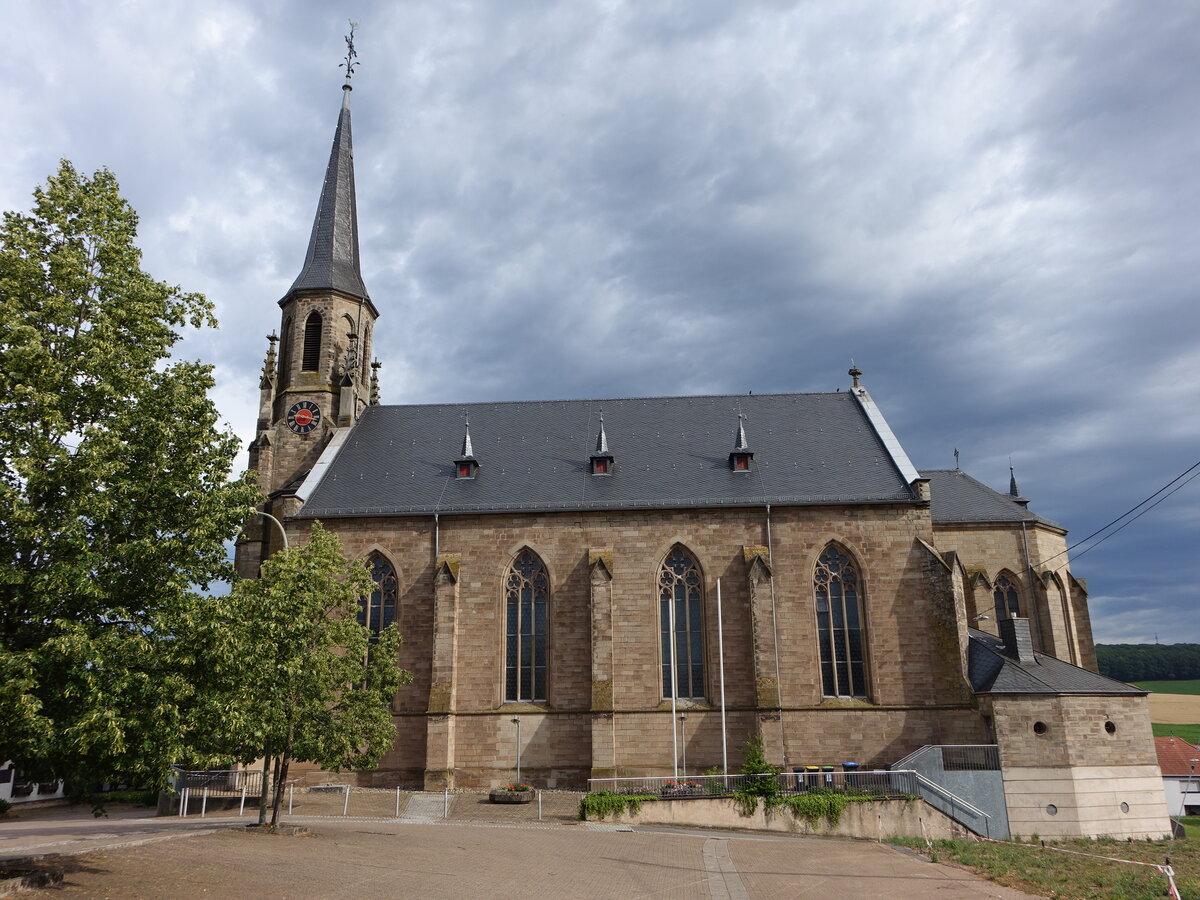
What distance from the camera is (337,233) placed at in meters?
39.8

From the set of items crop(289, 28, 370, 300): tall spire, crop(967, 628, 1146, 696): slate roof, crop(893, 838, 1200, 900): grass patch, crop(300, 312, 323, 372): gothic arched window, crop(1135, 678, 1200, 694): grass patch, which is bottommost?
crop(893, 838, 1200, 900): grass patch

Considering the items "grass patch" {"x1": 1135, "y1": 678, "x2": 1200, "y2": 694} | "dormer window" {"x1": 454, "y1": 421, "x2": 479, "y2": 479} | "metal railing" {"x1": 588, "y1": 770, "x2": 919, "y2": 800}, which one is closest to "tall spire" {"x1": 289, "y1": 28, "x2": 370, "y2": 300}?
"dormer window" {"x1": 454, "y1": 421, "x2": 479, "y2": 479}

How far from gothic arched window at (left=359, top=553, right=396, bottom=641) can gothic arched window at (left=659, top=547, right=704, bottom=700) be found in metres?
9.61

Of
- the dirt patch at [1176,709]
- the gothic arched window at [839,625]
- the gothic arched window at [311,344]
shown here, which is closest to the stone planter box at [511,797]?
the gothic arched window at [839,625]

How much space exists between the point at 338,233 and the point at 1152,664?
12082 cm

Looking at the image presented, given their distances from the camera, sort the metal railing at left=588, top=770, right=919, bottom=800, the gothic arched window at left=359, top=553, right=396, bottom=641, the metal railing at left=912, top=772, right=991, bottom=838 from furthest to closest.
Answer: the gothic arched window at left=359, top=553, right=396, bottom=641
the metal railing at left=912, top=772, right=991, bottom=838
the metal railing at left=588, top=770, right=919, bottom=800

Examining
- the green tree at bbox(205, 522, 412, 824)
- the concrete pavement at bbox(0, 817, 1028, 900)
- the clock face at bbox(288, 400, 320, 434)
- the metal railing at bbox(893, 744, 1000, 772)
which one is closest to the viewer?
the concrete pavement at bbox(0, 817, 1028, 900)

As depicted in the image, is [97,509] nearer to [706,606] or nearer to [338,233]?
[706,606]

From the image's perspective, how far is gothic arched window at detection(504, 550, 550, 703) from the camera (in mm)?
29500

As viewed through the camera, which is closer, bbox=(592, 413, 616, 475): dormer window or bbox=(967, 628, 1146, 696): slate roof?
bbox=(967, 628, 1146, 696): slate roof

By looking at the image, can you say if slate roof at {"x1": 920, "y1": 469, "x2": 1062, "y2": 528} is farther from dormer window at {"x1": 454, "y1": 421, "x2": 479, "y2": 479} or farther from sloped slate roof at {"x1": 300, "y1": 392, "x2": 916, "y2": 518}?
dormer window at {"x1": 454, "y1": 421, "x2": 479, "y2": 479}

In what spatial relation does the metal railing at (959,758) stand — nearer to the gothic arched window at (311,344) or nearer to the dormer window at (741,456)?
the dormer window at (741,456)

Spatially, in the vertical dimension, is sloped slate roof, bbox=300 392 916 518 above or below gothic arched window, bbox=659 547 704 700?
above

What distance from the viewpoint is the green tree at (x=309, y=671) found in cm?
1678
